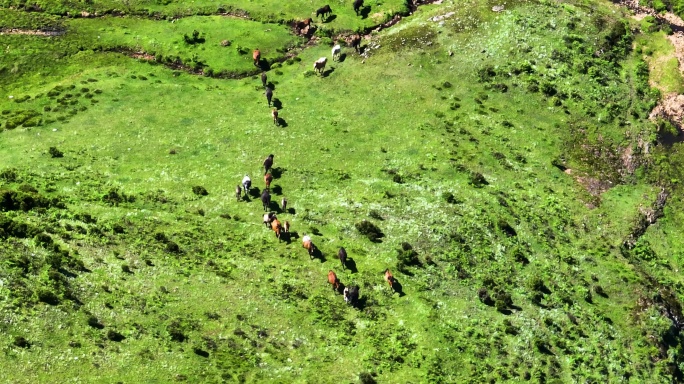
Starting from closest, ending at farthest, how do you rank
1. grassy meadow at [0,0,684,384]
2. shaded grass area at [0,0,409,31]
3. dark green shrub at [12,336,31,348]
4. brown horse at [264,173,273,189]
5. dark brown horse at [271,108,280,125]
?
dark green shrub at [12,336,31,348] < grassy meadow at [0,0,684,384] < brown horse at [264,173,273,189] < dark brown horse at [271,108,280,125] < shaded grass area at [0,0,409,31]

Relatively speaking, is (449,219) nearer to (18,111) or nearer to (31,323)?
(31,323)

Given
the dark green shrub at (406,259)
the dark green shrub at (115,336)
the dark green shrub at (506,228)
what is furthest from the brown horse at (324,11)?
the dark green shrub at (115,336)

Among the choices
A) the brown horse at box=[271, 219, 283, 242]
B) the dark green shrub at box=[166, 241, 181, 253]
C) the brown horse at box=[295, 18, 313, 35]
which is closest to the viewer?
the dark green shrub at box=[166, 241, 181, 253]

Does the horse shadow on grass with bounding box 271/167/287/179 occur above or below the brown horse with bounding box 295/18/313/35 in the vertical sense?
below

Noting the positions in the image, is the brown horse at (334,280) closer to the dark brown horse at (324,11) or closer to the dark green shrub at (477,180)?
the dark green shrub at (477,180)

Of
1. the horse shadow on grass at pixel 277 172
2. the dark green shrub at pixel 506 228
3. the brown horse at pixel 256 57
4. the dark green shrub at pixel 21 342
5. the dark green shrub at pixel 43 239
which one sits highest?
the brown horse at pixel 256 57

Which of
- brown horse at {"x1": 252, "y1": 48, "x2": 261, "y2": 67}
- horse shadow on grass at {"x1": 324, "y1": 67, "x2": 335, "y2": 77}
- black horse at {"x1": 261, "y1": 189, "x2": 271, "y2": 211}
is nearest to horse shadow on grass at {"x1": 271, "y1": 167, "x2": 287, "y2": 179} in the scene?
black horse at {"x1": 261, "y1": 189, "x2": 271, "y2": 211}

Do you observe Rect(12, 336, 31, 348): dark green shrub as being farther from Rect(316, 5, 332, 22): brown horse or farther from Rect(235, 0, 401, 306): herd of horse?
Rect(316, 5, 332, 22): brown horse
